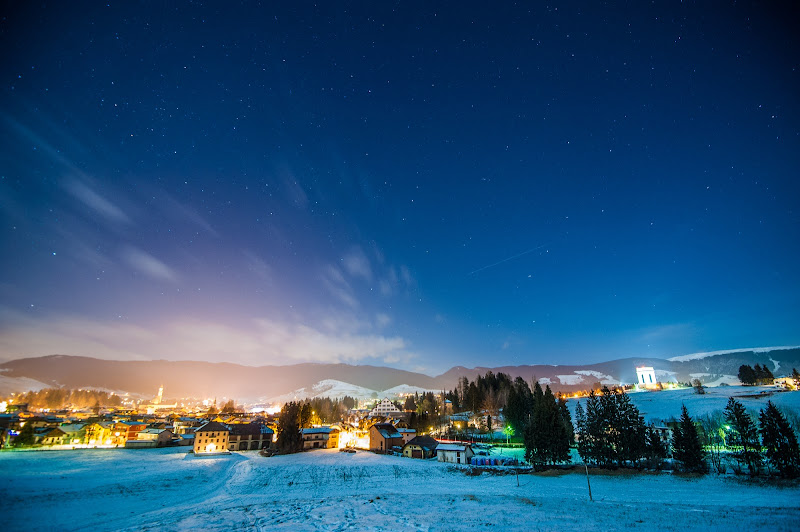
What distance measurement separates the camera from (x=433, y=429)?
10575 cm

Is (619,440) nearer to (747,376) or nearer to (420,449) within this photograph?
(420,449)


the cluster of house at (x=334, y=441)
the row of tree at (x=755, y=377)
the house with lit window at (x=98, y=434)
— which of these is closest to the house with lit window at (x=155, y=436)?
the house with lit window at (x=98, y=434)

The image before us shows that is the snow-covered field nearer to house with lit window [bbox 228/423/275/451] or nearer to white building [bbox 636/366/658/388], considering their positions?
house with lit window [bbox 228/423/275/451]

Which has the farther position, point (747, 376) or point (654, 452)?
point (747, 376)

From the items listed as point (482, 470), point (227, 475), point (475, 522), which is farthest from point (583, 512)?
point (227, 475)

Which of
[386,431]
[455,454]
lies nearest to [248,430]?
Result: [386,431]

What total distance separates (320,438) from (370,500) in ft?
195

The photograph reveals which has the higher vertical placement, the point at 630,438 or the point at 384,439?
the point at 630,438

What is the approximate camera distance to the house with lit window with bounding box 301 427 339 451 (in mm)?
78375

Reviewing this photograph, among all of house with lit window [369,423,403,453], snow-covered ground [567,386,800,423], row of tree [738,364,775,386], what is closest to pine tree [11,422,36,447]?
house with lit window [369,423,403,453]

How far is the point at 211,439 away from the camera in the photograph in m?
72.9

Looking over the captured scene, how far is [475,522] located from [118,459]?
63.1 meters

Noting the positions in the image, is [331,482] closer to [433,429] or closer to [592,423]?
[592,423]

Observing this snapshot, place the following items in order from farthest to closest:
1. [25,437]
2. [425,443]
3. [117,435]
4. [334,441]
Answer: [117,435], [334,441], [25,437], [425,443]
